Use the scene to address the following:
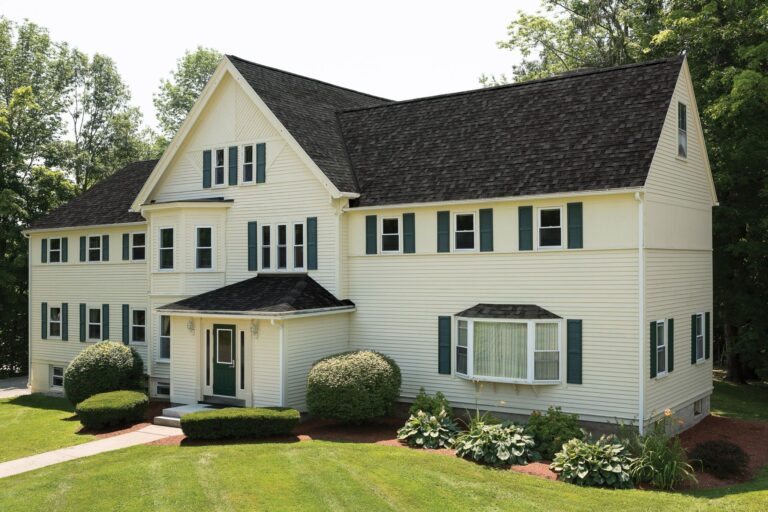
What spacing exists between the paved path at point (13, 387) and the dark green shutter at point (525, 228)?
78.2ft

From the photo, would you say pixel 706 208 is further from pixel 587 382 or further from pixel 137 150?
pixel 137 150

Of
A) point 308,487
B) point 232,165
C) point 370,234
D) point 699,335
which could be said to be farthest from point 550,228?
point 232,165

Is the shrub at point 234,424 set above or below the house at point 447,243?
below

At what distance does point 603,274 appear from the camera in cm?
1816

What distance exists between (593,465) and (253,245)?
43.5 ft

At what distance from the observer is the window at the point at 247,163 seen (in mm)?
23984

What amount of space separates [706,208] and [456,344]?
9.72 m

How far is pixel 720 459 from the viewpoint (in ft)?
54.1

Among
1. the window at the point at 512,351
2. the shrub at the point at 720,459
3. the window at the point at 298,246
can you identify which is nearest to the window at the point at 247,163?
the window at the point at 298,246

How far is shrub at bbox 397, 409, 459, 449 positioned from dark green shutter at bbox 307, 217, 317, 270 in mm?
6441

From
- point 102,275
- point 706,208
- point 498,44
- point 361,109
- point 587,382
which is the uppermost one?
point 498,44

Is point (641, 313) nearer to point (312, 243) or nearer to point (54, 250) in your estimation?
point (312, 243)

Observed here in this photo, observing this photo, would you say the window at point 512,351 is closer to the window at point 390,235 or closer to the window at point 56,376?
the window at point 390,235

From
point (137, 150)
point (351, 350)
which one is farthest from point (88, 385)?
point (137, 150)
